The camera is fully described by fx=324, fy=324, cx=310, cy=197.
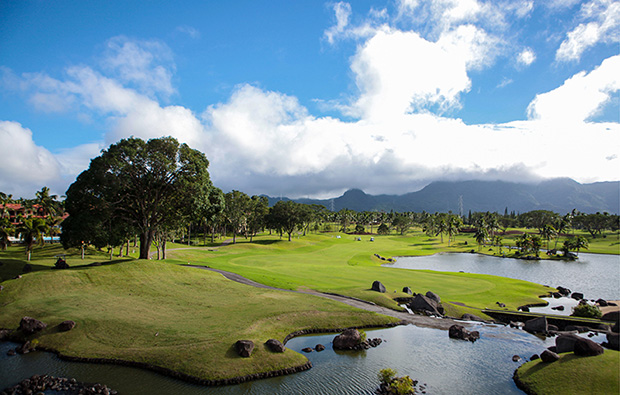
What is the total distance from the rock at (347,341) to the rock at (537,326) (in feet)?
63.2

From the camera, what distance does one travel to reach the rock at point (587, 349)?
67.8ft

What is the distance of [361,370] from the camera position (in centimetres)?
2262

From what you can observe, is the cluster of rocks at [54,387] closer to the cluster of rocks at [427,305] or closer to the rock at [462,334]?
the rock at [462,334]

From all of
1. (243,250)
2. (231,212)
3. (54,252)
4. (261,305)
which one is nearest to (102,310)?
(261,305)

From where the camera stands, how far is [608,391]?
1750cm

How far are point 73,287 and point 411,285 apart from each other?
4581 centimetres

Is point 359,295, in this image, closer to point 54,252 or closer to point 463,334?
point 463,334

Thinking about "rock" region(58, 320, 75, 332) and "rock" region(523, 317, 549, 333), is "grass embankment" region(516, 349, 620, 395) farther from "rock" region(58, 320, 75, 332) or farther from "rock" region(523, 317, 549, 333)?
"rock" region(58, 320, 75, 332)

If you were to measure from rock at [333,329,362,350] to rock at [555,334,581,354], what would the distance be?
46.2 feet

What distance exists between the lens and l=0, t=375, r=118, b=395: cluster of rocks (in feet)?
60.6

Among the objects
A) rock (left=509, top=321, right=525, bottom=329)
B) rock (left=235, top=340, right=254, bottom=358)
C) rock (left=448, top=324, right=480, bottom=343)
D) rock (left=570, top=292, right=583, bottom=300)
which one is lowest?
rock (left=570, top=292, right=583, bottom=300)

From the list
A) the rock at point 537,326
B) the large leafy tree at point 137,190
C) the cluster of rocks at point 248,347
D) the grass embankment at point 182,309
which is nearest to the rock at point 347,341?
the grass embankment at point 182,309

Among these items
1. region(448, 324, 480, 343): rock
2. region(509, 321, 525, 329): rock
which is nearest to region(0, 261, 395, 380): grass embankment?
region(448, 324, 480, 343): rock

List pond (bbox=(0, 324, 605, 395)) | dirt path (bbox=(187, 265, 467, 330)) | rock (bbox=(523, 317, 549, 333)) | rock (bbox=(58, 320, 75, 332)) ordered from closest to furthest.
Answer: pond (bbox=(0, 324, 605, 395)) → rock (bbox=(58, 320, 75, 332)) → rock (bbox=(523, 317, 549, 333)) → dirt path (bbox=(187, 265, 467, 330))
